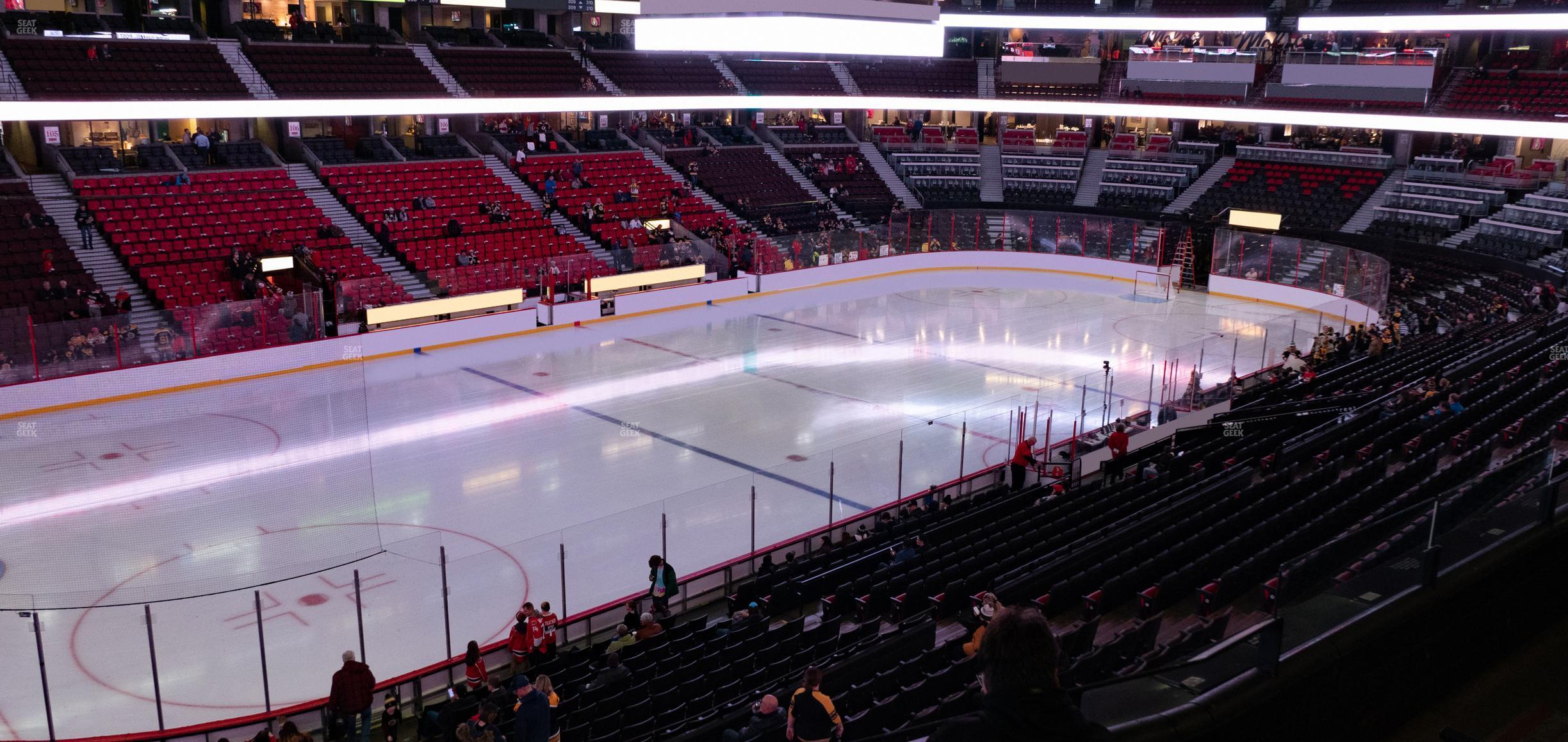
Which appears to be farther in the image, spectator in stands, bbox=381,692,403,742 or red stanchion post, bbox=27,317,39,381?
red stanchion post, bbox=27,317,39,381

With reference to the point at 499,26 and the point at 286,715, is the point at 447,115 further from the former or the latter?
the point at 286,715

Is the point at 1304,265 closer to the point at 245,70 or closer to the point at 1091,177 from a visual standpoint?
the point at 1091,177

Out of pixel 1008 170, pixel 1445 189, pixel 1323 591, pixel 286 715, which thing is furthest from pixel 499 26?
pixel 1323 591

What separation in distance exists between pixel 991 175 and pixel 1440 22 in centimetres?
1517

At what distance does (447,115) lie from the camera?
33.8 m

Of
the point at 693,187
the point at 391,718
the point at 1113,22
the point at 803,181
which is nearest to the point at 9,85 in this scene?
the point at 693,187

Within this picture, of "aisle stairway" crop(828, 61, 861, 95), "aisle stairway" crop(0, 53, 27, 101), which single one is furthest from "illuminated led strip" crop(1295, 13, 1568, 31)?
"aisle stairway" crop(0, 53, 27, 101)

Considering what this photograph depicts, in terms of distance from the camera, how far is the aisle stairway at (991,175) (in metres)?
40.5

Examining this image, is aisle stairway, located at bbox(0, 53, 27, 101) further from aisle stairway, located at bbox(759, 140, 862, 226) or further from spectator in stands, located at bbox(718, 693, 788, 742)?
spectator in stands, located at bbox(718, 693, 788, 742)

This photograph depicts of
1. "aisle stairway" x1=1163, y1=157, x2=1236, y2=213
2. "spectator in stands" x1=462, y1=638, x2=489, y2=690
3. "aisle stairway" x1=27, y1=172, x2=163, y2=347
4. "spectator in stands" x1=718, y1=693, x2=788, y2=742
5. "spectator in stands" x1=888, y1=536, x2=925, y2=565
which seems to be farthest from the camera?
"aisle stairway" x1=1163, y1=157, x2=1236, y2=213

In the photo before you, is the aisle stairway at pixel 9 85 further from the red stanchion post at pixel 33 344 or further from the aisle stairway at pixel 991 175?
the aisle stairway at pixel 991 175

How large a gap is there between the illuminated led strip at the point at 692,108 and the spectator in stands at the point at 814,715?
25143 millimetres

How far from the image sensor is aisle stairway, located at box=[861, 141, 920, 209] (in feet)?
131

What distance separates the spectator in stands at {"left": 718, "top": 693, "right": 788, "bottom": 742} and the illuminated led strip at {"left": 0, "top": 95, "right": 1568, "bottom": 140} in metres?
24.6
